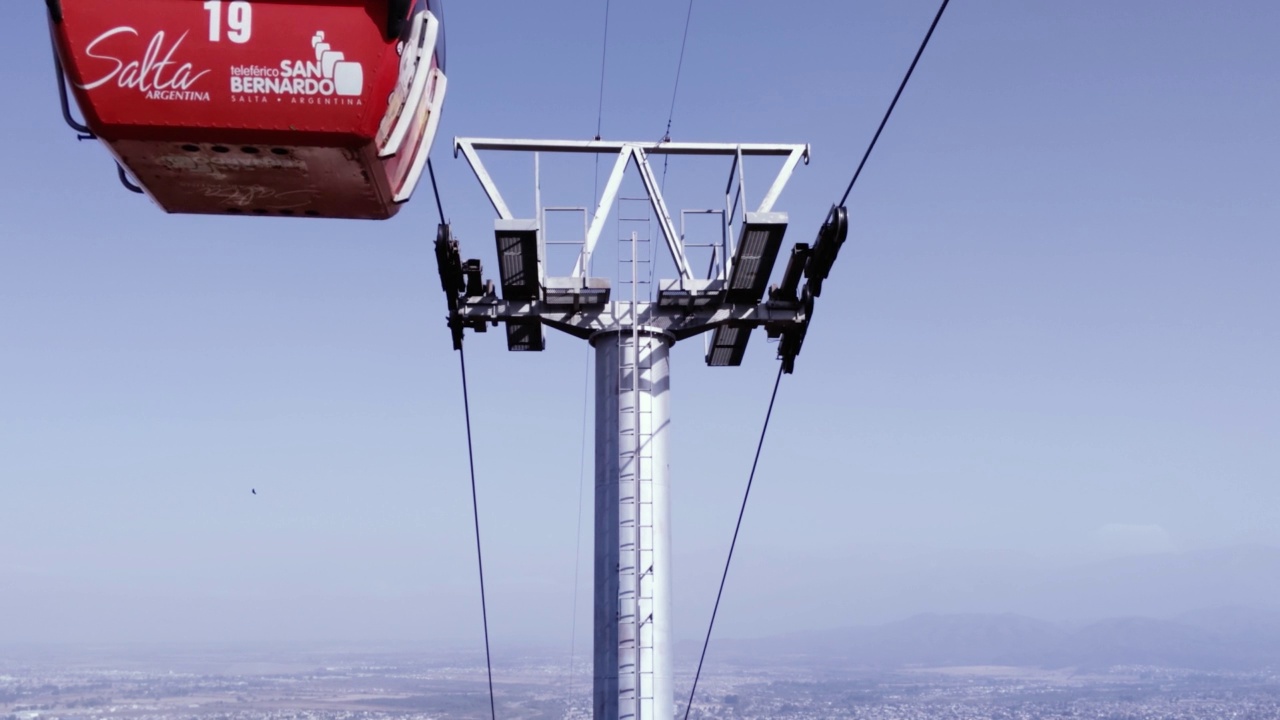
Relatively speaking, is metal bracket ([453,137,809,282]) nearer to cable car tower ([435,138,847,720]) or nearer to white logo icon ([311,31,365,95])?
cable car tower ([435,138,847,720])

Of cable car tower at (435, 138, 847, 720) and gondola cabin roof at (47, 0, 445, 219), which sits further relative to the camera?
cable car tower at (435, 138, 847, 720)

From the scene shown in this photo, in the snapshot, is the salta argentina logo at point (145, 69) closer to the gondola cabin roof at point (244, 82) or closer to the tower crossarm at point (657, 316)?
the gondola cabin roof at point (244, 82)

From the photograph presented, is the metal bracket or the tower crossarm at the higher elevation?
the metal bracket

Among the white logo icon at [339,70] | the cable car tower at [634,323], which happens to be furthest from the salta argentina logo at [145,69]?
the cable car tower at [634,323]

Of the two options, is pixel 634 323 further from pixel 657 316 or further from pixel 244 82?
pixel 244 82

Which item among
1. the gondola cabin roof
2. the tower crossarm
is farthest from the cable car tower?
the gondola cabin roof

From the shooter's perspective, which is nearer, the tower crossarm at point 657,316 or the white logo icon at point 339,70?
the white logo icon at point 339,70
